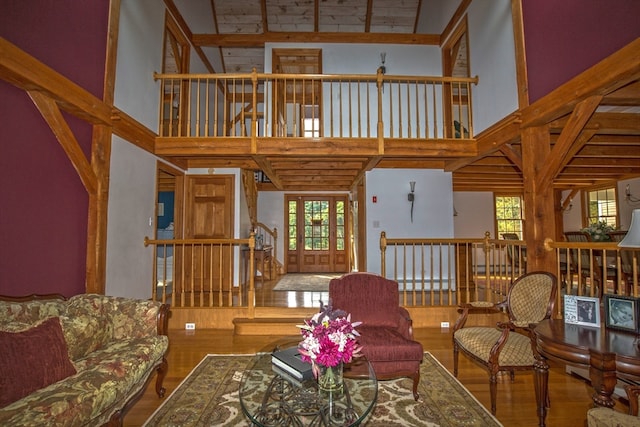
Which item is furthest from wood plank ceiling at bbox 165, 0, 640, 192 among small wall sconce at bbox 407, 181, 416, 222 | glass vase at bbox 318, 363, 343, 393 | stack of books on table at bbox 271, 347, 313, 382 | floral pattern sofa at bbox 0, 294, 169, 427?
glass vase at bbox 318, 363, 343, 393

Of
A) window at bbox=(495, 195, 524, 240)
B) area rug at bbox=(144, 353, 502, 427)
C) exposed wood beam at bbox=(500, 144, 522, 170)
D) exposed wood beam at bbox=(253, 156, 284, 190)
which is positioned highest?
exposed wood beam at bbox=(253, 156, 284, 190)

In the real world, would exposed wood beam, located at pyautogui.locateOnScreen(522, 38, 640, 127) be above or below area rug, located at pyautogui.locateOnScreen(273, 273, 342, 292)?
above

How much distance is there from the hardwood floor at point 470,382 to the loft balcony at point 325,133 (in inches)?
98.3

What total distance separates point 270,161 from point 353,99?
80.4 inches

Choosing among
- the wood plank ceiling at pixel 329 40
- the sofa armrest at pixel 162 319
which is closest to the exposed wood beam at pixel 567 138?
the wood plank ceiling at pixel 329 40

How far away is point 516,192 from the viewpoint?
384 inches

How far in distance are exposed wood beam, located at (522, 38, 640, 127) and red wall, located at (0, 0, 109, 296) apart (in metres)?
4.50

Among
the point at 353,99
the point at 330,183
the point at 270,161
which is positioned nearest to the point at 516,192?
the point at 330,183

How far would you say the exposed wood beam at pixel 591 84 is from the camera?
239cm

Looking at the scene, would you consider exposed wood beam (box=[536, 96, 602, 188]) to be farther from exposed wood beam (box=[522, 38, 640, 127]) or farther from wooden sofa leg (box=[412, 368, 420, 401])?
wooden sofa leg (box=[412, 368, 420, 401])

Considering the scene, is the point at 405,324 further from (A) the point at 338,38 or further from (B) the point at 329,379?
(A) the point at 338,38

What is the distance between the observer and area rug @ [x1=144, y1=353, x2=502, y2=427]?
2.22 meters

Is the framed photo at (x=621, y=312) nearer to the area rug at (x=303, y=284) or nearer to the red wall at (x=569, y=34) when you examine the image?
the red wall at (x=569, y=34)

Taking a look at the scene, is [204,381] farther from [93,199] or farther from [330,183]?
[330,183]
